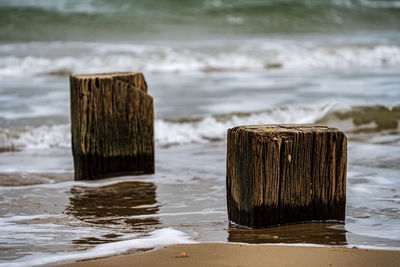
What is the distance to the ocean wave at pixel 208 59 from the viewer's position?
12555 millimetres

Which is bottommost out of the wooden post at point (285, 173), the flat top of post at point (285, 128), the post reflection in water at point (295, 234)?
the post reflection in water at point (295, 234)

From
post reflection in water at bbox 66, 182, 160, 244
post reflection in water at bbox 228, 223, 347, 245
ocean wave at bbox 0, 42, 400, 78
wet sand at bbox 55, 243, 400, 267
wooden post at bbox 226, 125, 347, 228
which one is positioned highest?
ocean wave at bbox 0, 42, 400, 78

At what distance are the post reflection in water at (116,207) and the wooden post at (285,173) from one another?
0.57 meters

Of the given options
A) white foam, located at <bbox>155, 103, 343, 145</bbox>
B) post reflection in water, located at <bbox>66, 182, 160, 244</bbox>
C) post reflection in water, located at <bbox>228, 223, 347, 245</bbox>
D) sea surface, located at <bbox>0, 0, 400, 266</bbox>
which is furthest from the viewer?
white foam, located at <bbox>155, 103, 343, 145</bbox>

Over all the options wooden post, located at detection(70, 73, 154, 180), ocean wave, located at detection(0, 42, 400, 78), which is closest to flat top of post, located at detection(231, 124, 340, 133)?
wooden post, located at detection(70, 73, 154, 180)

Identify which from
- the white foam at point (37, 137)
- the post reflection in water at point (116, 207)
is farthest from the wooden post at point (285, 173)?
the white foam at point (37, 137)

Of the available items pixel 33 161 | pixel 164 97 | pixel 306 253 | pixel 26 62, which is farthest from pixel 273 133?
pixel 26 62

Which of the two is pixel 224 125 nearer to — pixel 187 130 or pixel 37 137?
pixel 187 130

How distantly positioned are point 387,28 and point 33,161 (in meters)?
16.6

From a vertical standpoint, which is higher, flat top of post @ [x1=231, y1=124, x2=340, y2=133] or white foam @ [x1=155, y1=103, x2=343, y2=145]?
flat top of post @ [x1=231, y1=124, x2=340, y2=133]

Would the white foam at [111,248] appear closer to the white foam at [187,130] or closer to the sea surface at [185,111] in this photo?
the sea surface at [185,111]

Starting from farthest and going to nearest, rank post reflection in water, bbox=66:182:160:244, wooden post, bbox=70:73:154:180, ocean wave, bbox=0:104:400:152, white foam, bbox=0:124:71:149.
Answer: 1. ocean wave, bbox=0:104:400:152
2. white foam, bbox=0:124:71:149
3. wooden post, bbox=70:73:154:180
4. post reflection in water, bbox=66:182:160:244

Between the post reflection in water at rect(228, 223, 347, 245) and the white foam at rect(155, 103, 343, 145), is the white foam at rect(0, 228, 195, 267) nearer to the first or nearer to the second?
the post reflection in water at rect(228, 223, 347, 245)

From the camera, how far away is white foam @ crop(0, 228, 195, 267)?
2836mm
